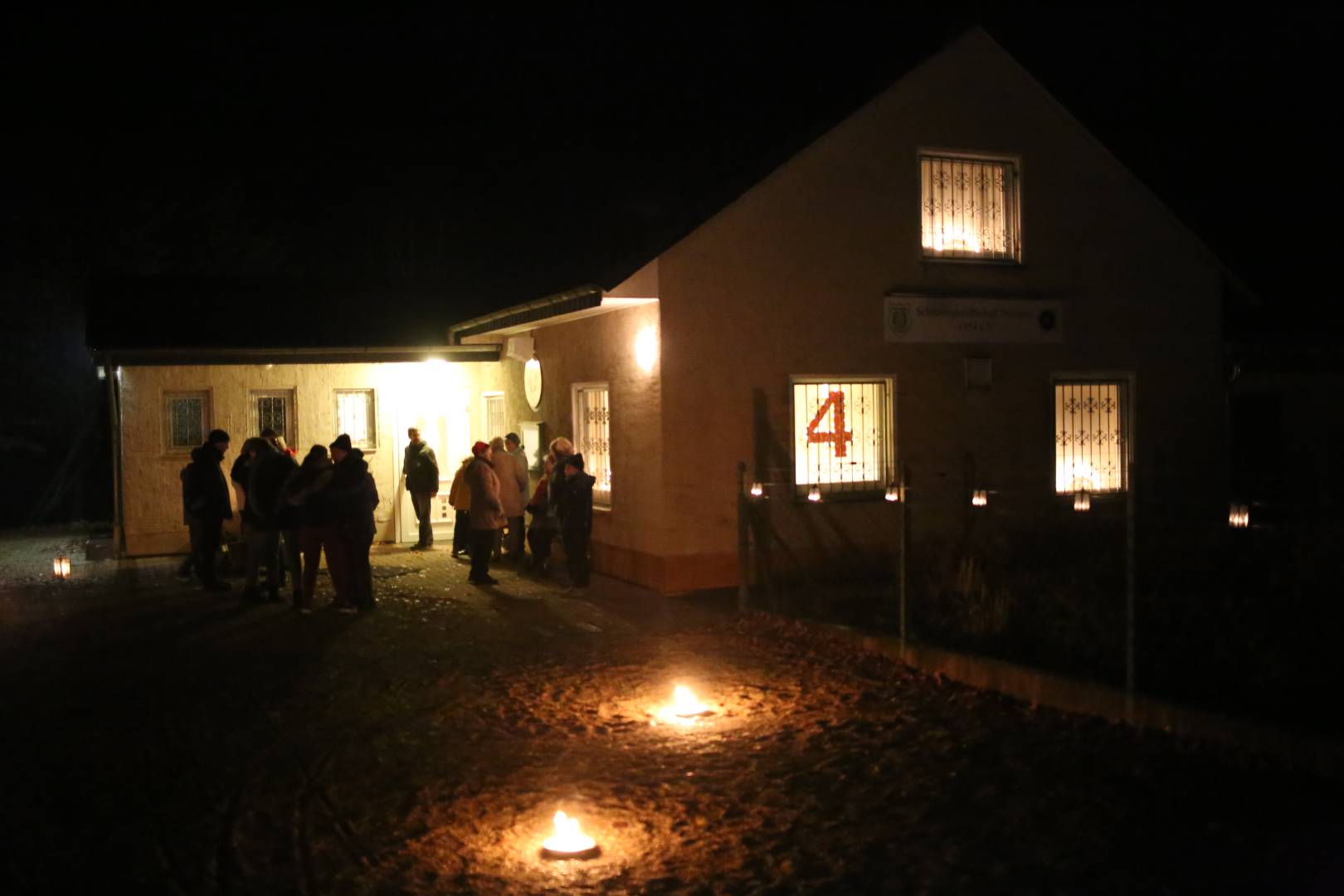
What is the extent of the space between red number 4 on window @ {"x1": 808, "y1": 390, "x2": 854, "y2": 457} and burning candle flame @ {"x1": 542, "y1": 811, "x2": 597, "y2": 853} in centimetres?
862

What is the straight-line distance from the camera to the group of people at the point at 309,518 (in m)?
12.9

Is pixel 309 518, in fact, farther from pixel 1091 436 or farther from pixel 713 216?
pixel 1091 436

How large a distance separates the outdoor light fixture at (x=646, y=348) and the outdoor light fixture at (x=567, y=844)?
25.7ft

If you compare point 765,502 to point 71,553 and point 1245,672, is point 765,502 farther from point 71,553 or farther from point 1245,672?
point 71,553

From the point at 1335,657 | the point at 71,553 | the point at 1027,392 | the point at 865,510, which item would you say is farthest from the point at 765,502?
the point at 71,553

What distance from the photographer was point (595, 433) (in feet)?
52.2

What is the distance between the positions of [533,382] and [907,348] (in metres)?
5.20

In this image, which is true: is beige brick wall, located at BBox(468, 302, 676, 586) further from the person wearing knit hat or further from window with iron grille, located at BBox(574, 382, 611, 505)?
the person wearing knit hat

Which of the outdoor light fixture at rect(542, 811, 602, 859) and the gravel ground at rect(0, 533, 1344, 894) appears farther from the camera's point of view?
the outdoor light fixture at rect(542, 811, 602, 859)

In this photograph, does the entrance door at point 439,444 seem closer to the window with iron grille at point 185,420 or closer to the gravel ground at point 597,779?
the window with iron grille at point 185,420

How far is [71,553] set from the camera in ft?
63.4

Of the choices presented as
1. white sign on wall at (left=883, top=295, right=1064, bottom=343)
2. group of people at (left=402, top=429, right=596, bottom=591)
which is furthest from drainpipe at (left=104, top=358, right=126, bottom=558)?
white sign on wall at (left=883, top=295, right=1064, bottom=343)

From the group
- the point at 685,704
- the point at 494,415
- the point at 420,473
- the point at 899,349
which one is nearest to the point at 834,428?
the point at 899,349

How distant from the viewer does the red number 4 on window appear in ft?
47.2
